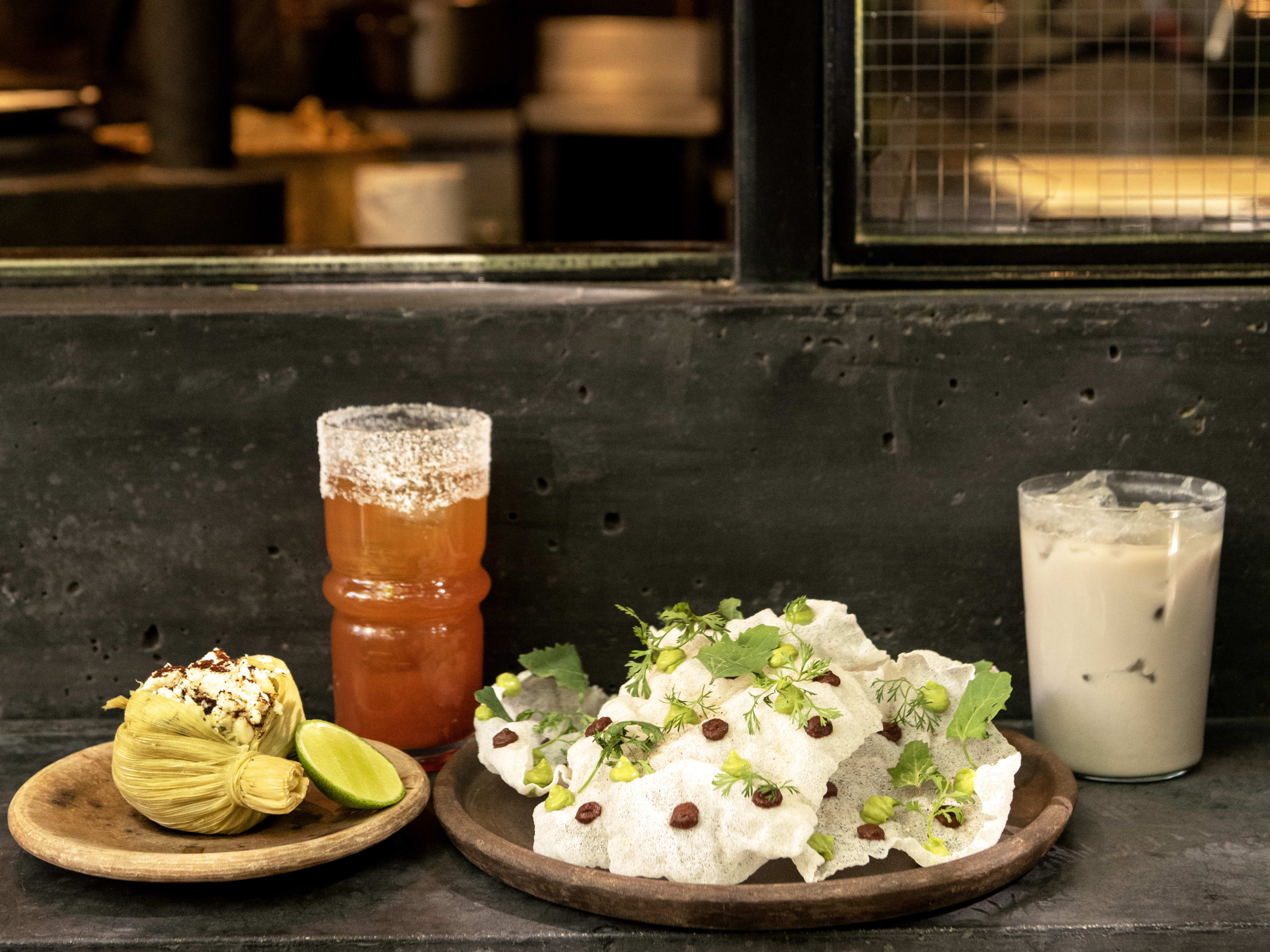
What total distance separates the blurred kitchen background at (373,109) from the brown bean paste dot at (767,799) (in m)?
2.46

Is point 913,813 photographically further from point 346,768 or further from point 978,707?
point 346,768

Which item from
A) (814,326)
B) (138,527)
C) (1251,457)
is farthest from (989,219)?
(138,527)

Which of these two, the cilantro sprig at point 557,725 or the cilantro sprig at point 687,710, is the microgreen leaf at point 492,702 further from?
the cilantro sprig at point 687,710

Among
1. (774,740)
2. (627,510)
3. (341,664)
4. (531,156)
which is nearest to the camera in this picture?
(774,740)

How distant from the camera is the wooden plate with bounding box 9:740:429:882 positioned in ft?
3.31

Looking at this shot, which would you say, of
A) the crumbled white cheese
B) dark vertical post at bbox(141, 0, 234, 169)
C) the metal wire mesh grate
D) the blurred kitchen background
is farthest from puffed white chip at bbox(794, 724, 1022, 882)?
dark vertical post at bbox(141, 0, 234, 169)

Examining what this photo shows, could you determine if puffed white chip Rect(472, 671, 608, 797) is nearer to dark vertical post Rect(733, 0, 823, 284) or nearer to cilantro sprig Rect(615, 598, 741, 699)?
cilantro sprig Rect(615, 598, 741, 699)

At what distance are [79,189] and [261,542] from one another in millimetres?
1938

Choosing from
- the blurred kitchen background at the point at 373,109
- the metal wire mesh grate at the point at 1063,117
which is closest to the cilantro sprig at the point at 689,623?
the metal wire mesh grate at the point at 1063,117

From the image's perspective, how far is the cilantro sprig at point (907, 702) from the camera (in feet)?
3.70

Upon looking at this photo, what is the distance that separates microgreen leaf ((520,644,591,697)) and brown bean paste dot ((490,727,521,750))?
0.27 feet

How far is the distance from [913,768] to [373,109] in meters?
3.78

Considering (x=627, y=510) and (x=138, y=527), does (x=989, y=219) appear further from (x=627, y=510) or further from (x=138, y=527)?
(x=138, y=527)

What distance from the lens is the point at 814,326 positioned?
1354 millimetres
